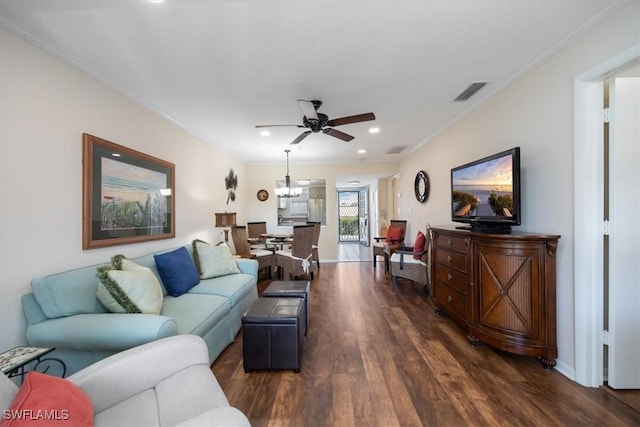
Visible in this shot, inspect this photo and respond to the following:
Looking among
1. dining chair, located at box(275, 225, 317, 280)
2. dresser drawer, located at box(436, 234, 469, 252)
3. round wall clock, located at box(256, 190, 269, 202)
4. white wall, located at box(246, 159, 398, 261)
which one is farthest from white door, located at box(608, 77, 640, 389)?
round wall clock, located at box(256, 190, 269, 202)

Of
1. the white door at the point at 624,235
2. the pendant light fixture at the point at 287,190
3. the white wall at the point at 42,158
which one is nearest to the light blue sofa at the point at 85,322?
the white wall at the point at 42,158

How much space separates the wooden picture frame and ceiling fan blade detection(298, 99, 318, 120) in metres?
1.80

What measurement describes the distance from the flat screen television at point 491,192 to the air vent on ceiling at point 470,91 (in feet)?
2.58

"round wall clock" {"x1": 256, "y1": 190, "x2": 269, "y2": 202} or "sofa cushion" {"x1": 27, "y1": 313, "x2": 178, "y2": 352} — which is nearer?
"sofa cushion" {"x1": 27, "y1": 313, "x2": 178, "y2": 352}

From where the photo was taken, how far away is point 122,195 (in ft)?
8.42

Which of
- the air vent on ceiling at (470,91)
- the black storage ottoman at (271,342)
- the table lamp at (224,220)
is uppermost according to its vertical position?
the air vent on ceiling at (470,91)

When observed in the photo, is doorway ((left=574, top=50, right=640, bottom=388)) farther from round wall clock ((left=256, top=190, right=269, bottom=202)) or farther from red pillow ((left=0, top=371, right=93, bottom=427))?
round wall clock ((left=256, top=190, right=269, bottom=202))

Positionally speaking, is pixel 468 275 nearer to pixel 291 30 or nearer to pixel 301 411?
pixel 301 411

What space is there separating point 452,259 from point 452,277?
0.64 ft

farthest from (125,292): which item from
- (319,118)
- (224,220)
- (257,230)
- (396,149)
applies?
(396,149)

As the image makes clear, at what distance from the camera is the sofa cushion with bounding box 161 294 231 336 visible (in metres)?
2.01

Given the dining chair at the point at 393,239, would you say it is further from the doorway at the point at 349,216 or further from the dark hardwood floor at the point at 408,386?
the doorway at the point at 349,216

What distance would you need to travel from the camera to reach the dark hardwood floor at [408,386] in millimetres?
1635

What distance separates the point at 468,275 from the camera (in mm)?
2479
